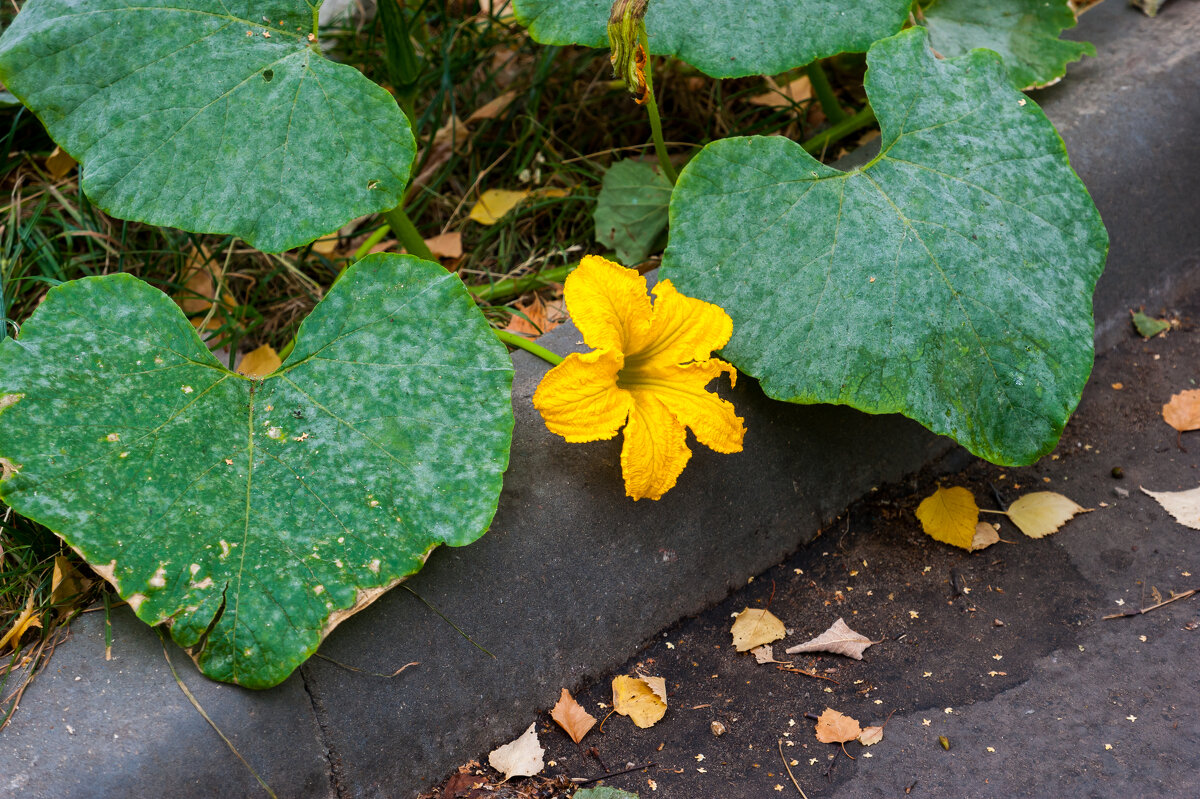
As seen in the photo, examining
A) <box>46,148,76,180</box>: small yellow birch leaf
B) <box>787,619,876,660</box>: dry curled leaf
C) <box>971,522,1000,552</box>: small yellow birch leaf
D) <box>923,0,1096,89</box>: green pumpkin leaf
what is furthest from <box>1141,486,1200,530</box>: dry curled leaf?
<box>46,148,76,180</box>: small yellow birch leaf

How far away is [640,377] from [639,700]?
0.60 meters

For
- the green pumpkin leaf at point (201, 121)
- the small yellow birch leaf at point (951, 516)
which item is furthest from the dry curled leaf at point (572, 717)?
the green pumpkin leaf at point (201, 121)

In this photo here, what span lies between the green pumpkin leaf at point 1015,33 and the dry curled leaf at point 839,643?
1444mm

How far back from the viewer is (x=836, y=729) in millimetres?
1558

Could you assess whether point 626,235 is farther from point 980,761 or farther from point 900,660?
point 980,761

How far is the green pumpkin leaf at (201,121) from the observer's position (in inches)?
62.0

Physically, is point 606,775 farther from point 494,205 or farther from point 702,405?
point 494,205

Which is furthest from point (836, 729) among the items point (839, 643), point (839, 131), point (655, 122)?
point (839, 131)

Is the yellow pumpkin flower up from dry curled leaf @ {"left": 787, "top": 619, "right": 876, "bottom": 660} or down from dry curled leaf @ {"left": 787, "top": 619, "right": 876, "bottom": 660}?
up

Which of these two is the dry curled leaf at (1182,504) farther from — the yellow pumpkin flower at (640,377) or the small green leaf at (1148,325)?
the yellow pumpkin flower at (640,377)

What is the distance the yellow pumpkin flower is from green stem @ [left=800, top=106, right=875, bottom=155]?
0.90 metres

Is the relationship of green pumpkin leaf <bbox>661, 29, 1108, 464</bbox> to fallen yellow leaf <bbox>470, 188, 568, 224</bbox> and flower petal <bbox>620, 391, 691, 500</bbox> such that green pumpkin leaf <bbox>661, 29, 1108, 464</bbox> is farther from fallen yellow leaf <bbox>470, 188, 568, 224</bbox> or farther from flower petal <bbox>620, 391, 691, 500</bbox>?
fallen yellow leaf <bbox>470, 188, 568, 224</bbox>

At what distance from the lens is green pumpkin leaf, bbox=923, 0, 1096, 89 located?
2221 mm

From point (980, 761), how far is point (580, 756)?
0.69 metres
